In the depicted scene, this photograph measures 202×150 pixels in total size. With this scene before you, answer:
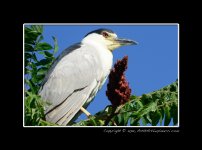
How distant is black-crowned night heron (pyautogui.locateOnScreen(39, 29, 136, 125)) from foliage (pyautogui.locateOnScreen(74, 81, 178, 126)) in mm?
427

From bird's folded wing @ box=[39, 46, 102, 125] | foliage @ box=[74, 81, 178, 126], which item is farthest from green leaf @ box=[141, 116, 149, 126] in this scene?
bird's folded wing @ box=[39, 46, 102, 125]

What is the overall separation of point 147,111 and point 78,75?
1.18 m

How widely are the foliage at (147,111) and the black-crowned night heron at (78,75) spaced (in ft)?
1.40

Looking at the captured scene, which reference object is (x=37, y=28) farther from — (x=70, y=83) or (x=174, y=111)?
(x=174, y=111)

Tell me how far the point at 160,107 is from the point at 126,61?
391 millimetres

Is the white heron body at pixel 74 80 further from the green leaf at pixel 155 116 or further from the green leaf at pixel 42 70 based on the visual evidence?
the green leaf at pixel 155 116

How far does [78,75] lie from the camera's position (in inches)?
183

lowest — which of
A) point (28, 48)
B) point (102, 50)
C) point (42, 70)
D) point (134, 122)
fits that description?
point (134, 122)

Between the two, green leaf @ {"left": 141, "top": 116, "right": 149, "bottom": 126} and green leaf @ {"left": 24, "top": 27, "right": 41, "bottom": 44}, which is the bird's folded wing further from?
green leaf @ {"left": 141, "top": 116, "right": 149, "bottom": 126}

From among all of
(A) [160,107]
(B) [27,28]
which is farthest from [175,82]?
(B) [27,28]

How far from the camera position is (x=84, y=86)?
455 centimetres

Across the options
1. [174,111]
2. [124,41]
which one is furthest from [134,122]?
[124,41]

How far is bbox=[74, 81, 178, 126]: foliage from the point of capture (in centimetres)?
365

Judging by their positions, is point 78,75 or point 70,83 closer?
point 70,83
